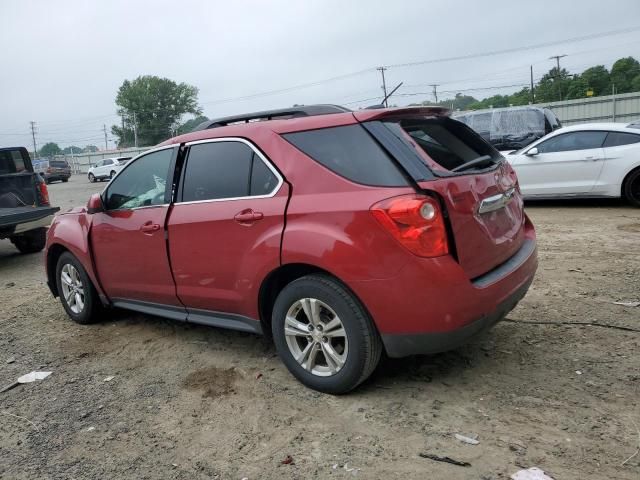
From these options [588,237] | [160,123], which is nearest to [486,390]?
[588,237]

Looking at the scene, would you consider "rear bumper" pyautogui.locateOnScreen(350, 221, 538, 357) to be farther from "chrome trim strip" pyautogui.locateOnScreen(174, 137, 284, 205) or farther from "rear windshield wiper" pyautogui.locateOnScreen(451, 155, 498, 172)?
"chrome trim strip" pyautogui.locateOnScreen(174, 137, 284, 205)

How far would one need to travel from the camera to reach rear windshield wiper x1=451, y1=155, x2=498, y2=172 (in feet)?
10.8

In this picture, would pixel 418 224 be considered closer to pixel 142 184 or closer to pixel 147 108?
pixel 142 184

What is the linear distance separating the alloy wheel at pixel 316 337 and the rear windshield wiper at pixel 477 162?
113 cm

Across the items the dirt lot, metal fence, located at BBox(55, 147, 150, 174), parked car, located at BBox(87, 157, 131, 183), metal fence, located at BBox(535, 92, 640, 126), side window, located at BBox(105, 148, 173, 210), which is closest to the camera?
the dirt lot

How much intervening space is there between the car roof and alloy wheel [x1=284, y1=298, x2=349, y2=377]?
1.08 metres

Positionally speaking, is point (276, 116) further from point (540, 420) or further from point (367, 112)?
point (540, 420)

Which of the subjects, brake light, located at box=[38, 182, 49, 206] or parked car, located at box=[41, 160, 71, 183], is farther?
parked car, located at box=[41, 160, 71, 183]

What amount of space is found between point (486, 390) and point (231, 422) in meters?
1.52

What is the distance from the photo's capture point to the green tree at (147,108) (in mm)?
90688

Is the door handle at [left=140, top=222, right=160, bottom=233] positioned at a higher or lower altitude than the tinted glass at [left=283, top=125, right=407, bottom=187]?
lower

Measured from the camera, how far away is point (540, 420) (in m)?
2.92

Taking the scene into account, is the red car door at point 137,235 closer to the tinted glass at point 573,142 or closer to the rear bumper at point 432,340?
the rear bumper at point 432,340

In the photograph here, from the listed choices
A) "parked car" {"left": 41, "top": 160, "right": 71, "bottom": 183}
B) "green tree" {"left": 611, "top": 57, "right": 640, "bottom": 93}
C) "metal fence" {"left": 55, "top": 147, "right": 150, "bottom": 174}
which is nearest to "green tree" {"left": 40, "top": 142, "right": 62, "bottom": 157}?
"metal fence" {"left": 55, "top": 147, "right": 150, "bottom": 174}
